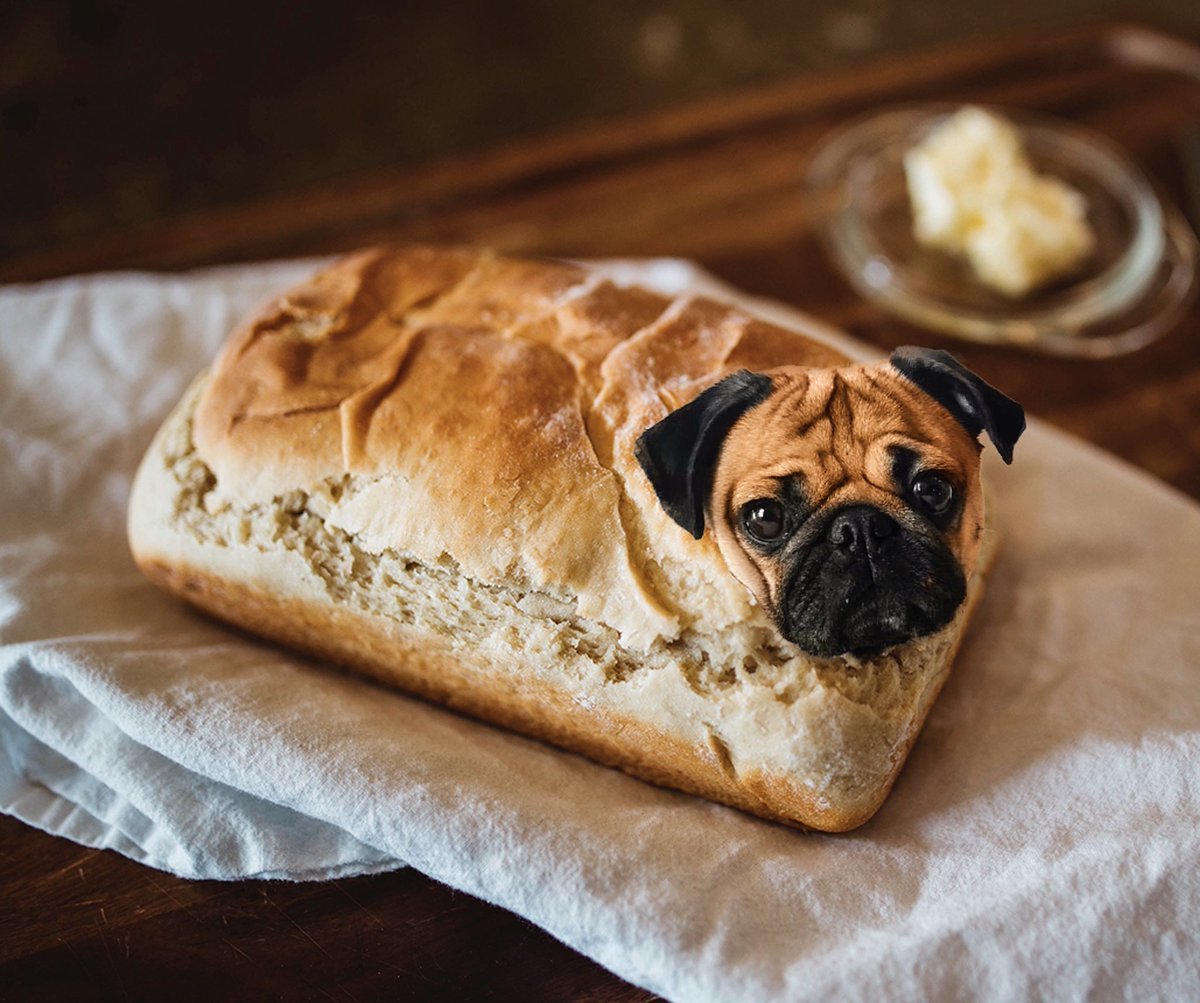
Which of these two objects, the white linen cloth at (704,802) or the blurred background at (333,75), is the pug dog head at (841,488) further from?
the blurred background at (333,75)

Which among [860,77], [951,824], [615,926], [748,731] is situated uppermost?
[860,77]

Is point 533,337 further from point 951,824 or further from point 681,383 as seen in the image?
point 951,824

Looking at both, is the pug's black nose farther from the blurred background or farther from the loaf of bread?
the blurred background

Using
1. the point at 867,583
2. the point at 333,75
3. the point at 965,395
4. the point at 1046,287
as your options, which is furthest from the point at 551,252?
the point at 333,75

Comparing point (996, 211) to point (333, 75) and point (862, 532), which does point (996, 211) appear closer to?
point (862, 532)

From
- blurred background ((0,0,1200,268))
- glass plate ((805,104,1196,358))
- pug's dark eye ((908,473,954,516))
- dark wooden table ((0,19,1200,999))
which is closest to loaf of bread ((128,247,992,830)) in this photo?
pug's dark eye ((908,473,954,516))

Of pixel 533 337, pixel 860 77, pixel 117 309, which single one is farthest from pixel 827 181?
pixel 117 309
